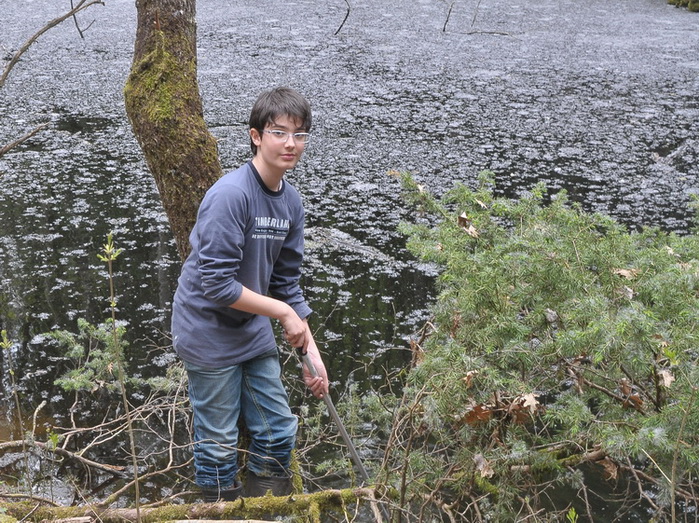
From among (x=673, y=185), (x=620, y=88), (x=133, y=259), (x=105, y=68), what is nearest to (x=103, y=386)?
(x=133, y=259)

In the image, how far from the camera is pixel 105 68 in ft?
34.8

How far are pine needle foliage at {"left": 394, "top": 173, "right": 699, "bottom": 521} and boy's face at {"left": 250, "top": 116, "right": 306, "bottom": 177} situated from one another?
0.84m

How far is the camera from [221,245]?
2598mm

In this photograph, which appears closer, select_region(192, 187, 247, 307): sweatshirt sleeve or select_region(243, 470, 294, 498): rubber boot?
select_region(192, 187, 247, 307): sweatshirt sleeve

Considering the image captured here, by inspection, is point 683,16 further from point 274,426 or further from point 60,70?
point 274,426

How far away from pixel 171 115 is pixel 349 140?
4942 mm

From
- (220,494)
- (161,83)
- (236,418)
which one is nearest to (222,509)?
(220,494)

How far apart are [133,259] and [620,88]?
7.01 m

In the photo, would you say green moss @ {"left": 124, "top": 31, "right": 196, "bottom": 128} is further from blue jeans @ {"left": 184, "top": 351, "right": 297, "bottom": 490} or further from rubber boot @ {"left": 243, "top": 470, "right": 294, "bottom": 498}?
rubber boot @ {"left": 243, "top": 470, "right": 294, "bottom": 498}

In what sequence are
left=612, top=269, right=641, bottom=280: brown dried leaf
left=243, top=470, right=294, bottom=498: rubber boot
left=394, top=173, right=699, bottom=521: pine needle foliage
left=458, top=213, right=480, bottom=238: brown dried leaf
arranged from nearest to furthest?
1. left=394, top=173, right=699, bottom=521: pine needle foliage
2. left=243, top=470, right=294, bottom=498: rubber boot
3. left=612, top=269, right=641, bottom=280: brown dried leaf
4. left=458, top=213, right=480, bottom=238: brown dried leaf

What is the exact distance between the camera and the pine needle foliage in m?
2.58

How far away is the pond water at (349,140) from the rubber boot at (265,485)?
1.44 meters

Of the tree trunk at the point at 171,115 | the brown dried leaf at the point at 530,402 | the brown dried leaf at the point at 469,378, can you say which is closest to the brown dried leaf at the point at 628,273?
the brown dried leaf at the point at 530,402

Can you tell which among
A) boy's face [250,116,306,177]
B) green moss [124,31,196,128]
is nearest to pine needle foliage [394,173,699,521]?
boy's face [250,116,306,177]
